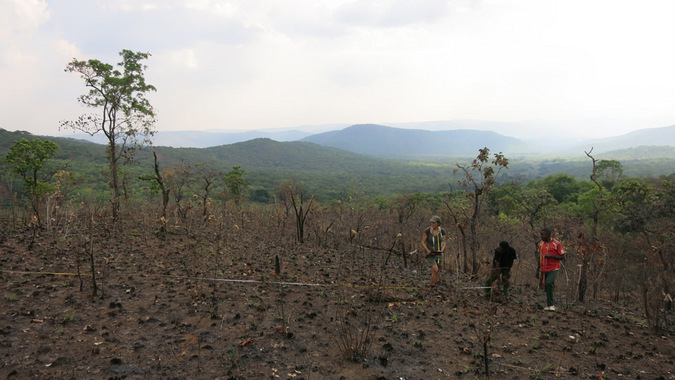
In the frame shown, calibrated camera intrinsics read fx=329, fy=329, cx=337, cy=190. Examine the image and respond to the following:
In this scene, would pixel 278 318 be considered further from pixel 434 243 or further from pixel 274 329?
pixel 434 243

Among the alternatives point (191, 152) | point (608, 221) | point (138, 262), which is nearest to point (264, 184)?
point (191, 152)

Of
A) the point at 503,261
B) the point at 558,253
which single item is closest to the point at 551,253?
the point at 558,253

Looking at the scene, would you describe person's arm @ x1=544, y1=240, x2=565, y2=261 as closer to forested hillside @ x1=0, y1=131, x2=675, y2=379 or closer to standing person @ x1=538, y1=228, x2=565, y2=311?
standing person @ x1=538, y1=228, x2=565, y2=311

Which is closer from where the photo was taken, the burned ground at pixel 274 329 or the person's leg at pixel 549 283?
the burned ground at pixel 274 329

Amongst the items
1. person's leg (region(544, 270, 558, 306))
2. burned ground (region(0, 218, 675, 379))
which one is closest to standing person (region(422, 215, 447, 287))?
burned ground (region(0, 218, 675, 379))

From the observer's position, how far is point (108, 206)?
502 inches

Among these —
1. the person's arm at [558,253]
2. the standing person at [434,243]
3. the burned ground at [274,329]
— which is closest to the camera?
the burned ground at [274,329]

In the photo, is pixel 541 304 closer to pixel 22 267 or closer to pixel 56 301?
pixel 56 301

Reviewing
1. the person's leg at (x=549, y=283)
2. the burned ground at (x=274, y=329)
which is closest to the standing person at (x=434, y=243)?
the burned ground at (x=274, y=329)

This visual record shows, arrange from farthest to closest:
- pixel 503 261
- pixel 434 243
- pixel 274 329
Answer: pixel 434 243 → pixel 503 261 → pixel 274 329

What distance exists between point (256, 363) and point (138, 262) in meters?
5.27

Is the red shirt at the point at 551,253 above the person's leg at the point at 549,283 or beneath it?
above

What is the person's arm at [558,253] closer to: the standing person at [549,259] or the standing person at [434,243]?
the standing person at [549,259]

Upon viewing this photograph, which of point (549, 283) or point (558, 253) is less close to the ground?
point (558, 253)
